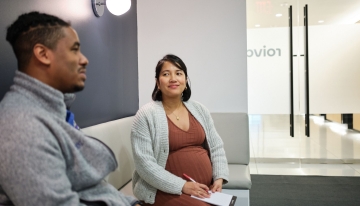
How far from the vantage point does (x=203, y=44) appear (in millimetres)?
3420

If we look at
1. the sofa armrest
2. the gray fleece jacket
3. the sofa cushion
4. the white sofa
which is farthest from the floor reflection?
the gray fleece jacket

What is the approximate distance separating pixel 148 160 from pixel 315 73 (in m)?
3.69

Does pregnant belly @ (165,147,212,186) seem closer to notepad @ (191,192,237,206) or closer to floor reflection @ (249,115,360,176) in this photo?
notepad @ (191,192,237,206)

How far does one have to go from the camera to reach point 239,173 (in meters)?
2.64

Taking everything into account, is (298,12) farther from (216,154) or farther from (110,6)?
(216,154)

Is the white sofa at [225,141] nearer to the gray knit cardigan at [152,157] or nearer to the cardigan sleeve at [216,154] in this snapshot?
the gray knit cardigan at [152,157]

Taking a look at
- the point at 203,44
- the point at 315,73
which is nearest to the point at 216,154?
the point at 203,44

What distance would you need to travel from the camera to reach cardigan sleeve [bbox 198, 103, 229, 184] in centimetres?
196

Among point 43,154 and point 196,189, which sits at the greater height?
point 43,154

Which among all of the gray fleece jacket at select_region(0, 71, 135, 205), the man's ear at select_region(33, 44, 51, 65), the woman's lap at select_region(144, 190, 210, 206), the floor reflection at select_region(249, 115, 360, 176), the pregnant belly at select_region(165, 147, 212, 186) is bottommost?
the floor reflection at select_region(249, 115, 360, 176)

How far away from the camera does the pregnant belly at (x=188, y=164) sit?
6.10 feet

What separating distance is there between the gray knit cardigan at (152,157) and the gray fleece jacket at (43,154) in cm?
73

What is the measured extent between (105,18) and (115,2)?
184 millimetres

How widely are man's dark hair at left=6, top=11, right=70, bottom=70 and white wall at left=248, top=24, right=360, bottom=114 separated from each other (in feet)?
12.6
